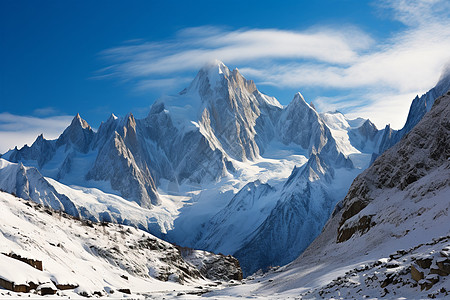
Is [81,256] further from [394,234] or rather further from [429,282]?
[429,282]

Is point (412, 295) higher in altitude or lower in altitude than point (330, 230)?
lower

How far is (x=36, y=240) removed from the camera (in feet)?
243

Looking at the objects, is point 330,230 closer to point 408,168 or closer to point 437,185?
point 408,168

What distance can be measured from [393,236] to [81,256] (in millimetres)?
48899

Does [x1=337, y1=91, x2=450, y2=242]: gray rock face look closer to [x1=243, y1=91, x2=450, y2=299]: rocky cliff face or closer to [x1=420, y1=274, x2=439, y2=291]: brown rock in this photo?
[x1=243, y1=91, x2=450, y2=299]: rocky cliff face

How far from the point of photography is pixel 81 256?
286 ft

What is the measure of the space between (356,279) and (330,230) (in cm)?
7402

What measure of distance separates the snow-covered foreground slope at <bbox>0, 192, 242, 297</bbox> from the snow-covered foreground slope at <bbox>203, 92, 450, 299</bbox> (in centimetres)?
1833

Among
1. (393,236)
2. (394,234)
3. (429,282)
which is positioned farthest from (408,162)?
(429,282)

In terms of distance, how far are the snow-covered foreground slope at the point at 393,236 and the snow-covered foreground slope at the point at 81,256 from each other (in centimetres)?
1833

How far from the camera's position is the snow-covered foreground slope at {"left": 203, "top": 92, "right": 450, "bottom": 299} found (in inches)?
1358

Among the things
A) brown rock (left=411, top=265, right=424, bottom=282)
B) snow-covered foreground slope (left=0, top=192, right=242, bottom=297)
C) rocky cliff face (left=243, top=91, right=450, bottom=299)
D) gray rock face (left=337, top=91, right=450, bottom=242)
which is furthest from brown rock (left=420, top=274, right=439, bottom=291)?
gray rock face (left=337, top=91, right=450, bottom=242)

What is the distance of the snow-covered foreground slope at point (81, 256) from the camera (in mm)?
51562

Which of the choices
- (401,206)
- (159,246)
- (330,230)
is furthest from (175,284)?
(401,206)
